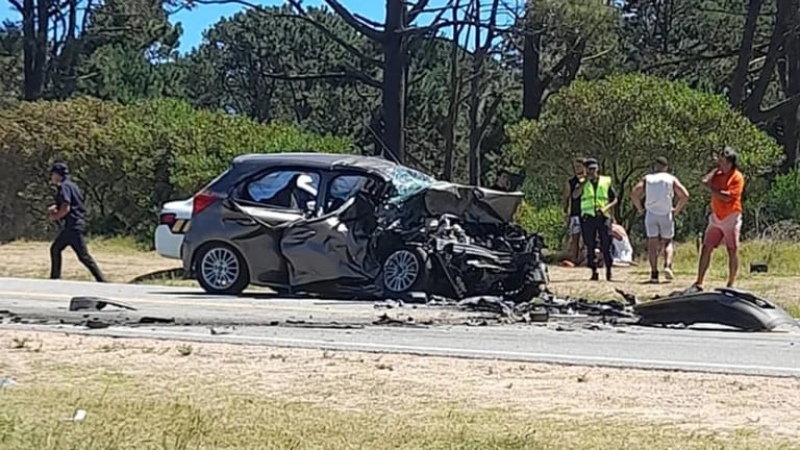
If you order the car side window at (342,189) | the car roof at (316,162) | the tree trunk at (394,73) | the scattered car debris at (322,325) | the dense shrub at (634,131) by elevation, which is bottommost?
the scattered car debris at (322,325)

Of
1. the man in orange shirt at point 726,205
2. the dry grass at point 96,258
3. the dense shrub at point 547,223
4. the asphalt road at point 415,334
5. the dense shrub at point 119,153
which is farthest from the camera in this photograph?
the dense shrub at point 119,153

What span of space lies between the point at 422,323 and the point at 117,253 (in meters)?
15.1

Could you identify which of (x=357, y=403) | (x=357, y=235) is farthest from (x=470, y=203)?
(x=357, y=403)

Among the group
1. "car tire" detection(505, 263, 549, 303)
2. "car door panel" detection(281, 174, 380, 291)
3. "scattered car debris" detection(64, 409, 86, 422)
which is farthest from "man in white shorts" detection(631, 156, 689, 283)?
"scattered car debris" detection(64, 409, 86, 422)

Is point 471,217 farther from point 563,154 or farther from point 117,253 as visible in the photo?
point 117,253

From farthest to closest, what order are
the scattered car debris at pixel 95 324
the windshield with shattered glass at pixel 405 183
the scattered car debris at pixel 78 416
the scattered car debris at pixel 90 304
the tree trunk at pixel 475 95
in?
the tree trunk at pixel 475 95 → the windshield with shattered glass at pixel 405 183 → the scattered car debris at pixel 90 304 → the scattered car debris at pixel 95 324 → the scattered car debris at pixel 78 416

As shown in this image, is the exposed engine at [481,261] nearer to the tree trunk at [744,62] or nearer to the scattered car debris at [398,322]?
the scattered car debris at [398,322]

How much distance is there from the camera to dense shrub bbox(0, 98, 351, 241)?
27.5 meters

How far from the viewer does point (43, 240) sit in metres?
28.9

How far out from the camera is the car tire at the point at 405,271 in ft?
49.5

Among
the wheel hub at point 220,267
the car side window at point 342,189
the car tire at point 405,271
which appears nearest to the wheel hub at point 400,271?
the car tire at point 405,271

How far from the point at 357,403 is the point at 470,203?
787 cm

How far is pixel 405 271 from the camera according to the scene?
15172 mm

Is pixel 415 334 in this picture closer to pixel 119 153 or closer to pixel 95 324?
pixel 95 324
